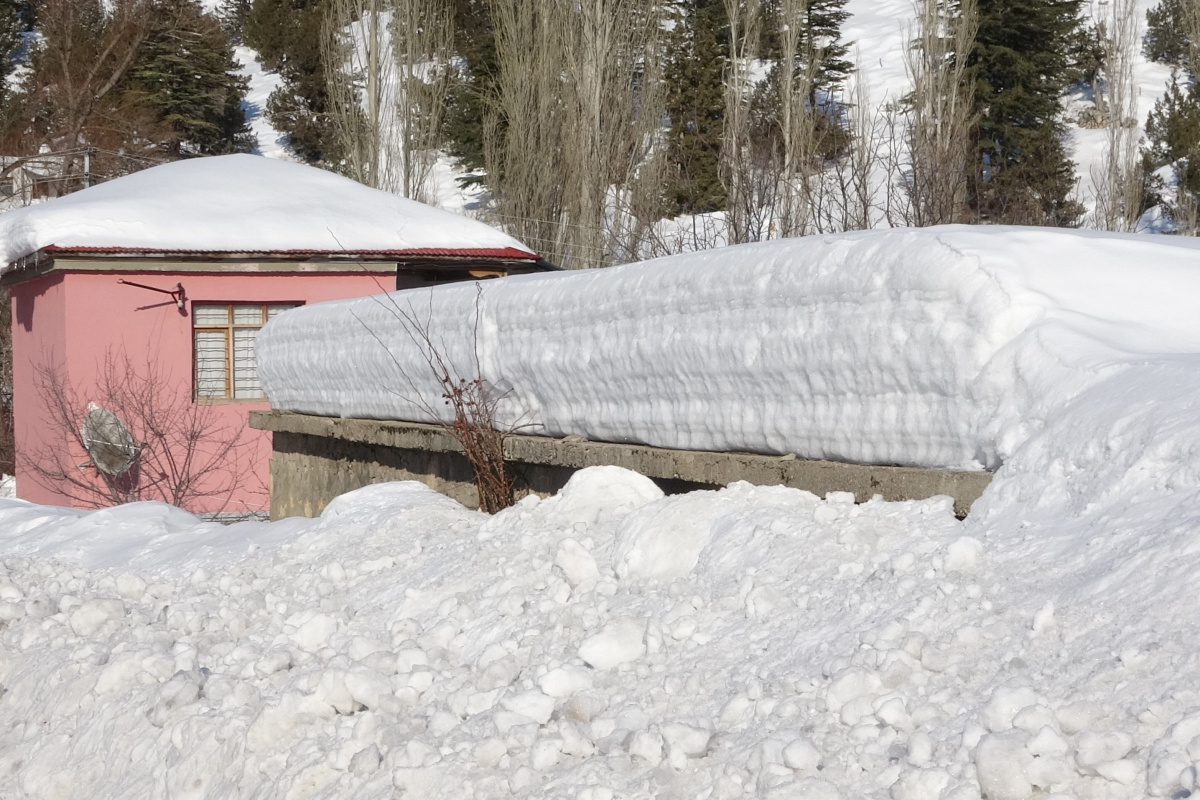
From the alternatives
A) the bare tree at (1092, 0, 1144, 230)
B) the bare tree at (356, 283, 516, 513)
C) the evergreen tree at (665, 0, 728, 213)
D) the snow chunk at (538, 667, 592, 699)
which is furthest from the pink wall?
the evergreen tree at (665, 0, 728, 213)

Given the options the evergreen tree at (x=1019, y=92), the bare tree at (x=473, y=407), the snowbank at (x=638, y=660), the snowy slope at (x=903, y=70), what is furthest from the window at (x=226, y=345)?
the evergreen tree at (x=1019, y=92)

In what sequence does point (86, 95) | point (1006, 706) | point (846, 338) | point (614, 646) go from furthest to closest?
1. point (86, 95)
2. point (846, 338)
3. point (614, 646)
4. point (1006, 706)

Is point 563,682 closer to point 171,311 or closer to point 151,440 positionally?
point 151,440

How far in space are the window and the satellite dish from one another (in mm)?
1255

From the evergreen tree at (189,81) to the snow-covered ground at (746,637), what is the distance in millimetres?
32358

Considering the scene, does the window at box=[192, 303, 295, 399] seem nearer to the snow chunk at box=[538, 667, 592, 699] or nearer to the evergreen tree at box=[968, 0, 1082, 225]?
the snow chunk at box=[538, 667, 592, 699]

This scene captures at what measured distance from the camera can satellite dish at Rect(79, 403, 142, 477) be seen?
1349cm

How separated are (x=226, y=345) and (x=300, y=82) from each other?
27.9 m

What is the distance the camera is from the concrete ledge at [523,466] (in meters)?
3.97

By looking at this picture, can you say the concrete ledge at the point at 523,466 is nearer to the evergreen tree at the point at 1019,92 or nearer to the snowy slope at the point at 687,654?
the snowy slope at the point at 687,654

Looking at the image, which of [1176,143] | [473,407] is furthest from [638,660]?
[1176,143]

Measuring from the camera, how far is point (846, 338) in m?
4.14

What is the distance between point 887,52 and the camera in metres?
43.5

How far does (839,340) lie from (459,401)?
100.0 inches
